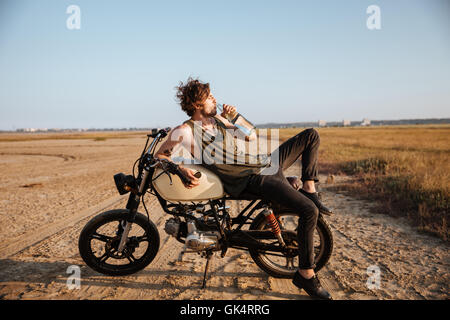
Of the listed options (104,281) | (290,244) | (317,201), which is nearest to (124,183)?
(104,281)

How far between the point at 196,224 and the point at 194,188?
50 centimetres

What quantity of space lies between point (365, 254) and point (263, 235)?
5.64ft

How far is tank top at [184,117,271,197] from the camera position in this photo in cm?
294

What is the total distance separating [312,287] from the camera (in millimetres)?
2871

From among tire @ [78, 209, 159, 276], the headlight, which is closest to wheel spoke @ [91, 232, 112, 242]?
tire @ [78, 209, 159, 276]

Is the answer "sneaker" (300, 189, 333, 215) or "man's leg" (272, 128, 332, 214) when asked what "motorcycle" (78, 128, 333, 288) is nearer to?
"sneaker" (300, 189, 333, 215)

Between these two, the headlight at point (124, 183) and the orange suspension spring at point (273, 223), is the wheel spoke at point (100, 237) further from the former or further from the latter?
the orange suspension spring at point (273, 223)

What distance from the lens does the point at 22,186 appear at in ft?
29.8

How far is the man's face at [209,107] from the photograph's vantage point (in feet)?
10.2

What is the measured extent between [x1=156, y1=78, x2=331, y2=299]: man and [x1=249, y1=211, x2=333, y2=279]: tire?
9.6 inches

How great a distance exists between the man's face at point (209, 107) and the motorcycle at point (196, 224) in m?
0.47
